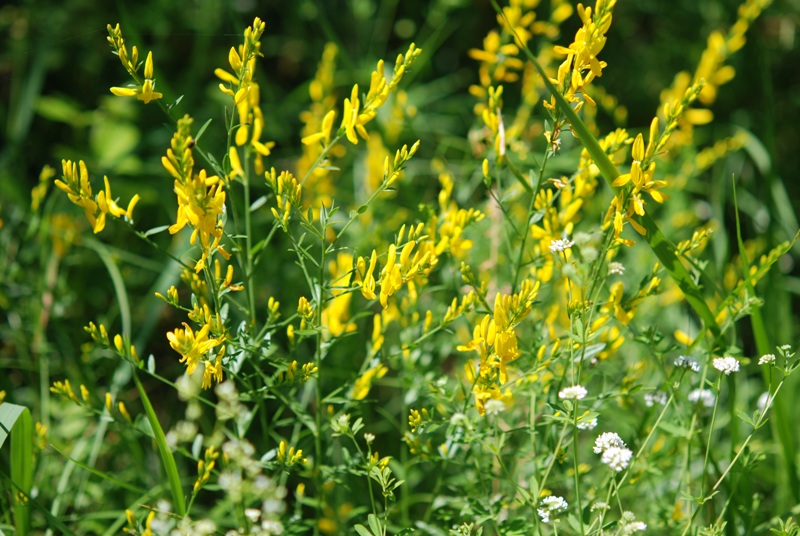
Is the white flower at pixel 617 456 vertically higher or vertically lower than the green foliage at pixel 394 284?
lower

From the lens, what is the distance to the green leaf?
1.45m

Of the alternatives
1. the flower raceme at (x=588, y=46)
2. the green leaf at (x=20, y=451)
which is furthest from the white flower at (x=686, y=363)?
the green leaf at (x=20, y=451)

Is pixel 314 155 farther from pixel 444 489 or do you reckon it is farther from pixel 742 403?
pixel 742 403

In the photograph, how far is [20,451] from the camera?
4.85 ft

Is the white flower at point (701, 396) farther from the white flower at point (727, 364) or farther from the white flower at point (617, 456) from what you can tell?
the white flower at point (617, 456)

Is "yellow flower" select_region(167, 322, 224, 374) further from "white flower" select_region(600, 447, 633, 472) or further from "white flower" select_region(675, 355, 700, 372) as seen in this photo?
"white flower" select_region(675, 355, 700, 372)

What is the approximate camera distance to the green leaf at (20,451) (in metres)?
1.45

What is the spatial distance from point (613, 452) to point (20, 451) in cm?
105

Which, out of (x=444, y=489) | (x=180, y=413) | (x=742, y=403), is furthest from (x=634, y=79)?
(x=180, y=413)

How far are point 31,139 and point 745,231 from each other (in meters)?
2.75

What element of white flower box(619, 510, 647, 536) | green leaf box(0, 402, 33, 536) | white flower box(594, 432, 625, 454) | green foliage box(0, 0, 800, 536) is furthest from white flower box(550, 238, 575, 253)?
green leaf box(0, 402, 33, 536)

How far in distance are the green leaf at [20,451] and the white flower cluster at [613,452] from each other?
3.28 ft

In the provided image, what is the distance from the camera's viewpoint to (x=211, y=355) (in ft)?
4.17

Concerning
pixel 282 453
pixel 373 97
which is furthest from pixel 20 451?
pixel 373 97
